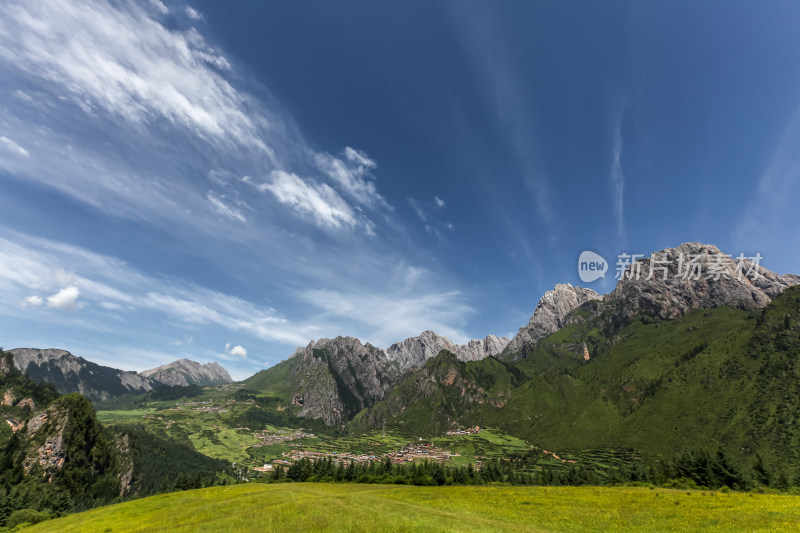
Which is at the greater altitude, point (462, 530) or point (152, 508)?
point (462, 530)

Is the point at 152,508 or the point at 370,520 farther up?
the point at 370,520

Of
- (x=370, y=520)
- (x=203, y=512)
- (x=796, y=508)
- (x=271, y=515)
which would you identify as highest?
(x=796, y=508)

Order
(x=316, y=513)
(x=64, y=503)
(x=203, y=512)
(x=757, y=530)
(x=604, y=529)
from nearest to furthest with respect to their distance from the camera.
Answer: (x=757, y=530), (x=604, y=529), (x=316, y=513), (x=203, y=512), (x=64, y=503)

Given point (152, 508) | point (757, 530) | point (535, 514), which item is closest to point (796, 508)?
point (757, 530)

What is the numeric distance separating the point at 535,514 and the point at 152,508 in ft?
202

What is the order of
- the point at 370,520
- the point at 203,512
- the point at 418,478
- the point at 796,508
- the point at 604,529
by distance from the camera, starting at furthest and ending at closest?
the point at 418,478
the point at 203,512
the point at 796,508
the point at 370,520
the point at 604,529

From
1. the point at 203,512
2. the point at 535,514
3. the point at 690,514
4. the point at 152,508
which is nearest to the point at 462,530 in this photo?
the point at 535,514

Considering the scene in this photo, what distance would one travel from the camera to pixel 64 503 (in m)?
182

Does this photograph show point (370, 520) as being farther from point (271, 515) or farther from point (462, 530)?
point (271, 515)

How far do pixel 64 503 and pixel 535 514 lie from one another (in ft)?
900

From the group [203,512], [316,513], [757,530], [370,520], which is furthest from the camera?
[203,512]

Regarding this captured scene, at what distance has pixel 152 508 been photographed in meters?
54.5

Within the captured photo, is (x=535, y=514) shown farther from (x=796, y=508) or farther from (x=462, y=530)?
(x=796, y=508)

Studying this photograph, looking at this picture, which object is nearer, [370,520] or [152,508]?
[370,520]
